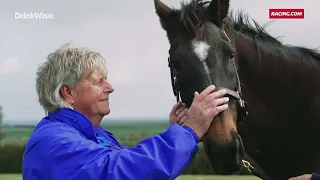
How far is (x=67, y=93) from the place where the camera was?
102 inches

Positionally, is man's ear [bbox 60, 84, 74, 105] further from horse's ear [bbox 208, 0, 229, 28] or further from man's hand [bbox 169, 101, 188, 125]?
horse's ear [bbox 208, 0, 229, 28]

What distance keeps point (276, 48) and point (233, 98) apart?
3.36ft

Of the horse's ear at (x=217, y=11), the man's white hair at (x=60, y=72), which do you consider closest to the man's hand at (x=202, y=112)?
the man's white hair at (x=60, y=72)

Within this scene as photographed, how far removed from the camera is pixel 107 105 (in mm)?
2662

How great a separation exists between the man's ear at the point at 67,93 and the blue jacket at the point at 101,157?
0.21 m

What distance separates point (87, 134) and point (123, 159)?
344 millimetres

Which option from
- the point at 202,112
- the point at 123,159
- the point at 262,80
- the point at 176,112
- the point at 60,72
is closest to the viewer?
the point at 123,159

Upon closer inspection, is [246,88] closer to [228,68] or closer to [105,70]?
[228,68]

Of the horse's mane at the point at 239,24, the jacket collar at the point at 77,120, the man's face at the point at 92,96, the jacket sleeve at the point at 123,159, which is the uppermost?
the horse's mane at the point at 239,24

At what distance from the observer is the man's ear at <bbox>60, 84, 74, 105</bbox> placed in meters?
2.57

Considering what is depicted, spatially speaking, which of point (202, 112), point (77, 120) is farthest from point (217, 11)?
point (77, 120)

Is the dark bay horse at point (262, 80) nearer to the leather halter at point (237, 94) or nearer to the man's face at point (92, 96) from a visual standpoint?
the leather halter at point (237, 94)

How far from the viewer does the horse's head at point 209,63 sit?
2.67m

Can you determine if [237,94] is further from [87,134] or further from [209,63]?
[87,134]
